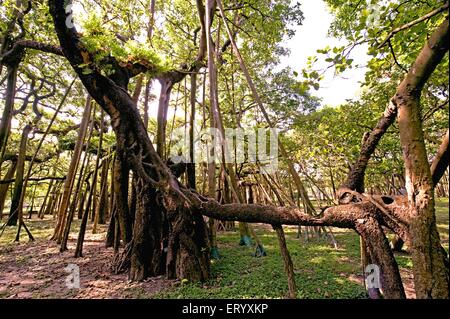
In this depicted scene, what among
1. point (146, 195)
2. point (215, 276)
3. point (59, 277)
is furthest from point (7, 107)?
point (215, 276)

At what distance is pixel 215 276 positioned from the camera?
143 inches

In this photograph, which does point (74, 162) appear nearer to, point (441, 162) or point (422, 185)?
point (422, 185)

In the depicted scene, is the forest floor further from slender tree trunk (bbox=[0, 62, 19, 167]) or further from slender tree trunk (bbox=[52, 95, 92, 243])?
slender tree trunk (bbox=[0, 62, 19, 167])

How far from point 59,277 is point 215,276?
246 cm

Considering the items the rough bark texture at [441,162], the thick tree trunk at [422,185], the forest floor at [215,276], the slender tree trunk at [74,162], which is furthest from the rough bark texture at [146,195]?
the rough bark texture at [441,162]

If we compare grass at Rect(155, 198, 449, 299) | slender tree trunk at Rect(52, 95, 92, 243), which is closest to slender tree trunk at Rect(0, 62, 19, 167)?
slender tree trunk at Rect(52, 95, 92, 243)

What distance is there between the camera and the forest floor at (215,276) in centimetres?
304

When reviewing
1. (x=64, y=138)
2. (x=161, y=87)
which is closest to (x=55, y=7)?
(x=161, y=87)

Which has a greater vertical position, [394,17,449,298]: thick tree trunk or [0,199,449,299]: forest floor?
[394,17,449,298]: thick tree trunk

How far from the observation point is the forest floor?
9.99 feet

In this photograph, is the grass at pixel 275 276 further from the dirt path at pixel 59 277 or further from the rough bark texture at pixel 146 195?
the dirt path at pixel 59 277

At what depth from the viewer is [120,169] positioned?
400 cm

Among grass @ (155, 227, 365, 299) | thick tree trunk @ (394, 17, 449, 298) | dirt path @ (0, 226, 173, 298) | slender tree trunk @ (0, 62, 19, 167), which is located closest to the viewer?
thick tree trunk @ (394, 17, 449, 298)
